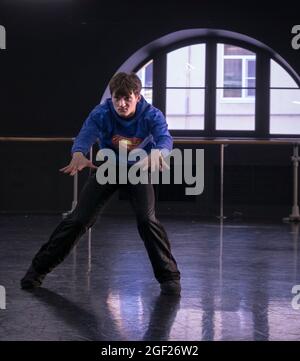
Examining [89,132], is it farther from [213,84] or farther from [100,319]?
[213,84]

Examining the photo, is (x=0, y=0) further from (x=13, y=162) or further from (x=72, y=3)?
(x=13, y=162)

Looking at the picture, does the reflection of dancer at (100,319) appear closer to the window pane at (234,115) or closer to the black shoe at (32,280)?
the black shoe at (32,280)

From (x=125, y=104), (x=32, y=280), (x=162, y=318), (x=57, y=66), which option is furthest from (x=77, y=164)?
(x=57, y=66)

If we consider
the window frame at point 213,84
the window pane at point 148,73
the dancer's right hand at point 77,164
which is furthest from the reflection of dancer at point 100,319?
the window pane at point 148,73

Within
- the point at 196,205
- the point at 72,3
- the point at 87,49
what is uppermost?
the point at 72,3

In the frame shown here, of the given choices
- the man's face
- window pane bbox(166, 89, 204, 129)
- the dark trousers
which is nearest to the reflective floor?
the dark trousers

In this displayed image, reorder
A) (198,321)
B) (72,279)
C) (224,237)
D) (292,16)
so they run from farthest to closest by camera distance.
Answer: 1. (292,16)
2. (224,237)
3. (72,279)
4. (198,321)

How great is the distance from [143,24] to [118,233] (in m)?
2.96

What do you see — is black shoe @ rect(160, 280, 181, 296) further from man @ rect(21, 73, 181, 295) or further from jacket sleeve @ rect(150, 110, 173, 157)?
jacket sleeve @ rect(150, 110, 173, 157)

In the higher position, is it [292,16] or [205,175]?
[292,16]

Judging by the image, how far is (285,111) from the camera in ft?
28.5
